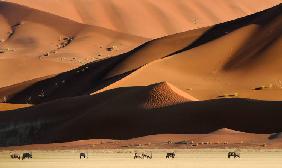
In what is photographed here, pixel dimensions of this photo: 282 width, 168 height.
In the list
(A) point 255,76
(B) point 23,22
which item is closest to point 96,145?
(A) point 255,76

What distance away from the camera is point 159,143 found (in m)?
42.5

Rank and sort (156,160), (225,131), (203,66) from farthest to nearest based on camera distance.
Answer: (203,66) < (225,131) < (156,160)

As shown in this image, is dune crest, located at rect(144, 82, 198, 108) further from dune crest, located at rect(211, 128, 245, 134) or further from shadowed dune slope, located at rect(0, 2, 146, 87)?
shadowed dune slope, located at rect(0, 2, 146, 87)

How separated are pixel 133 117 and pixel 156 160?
18037 millimetres

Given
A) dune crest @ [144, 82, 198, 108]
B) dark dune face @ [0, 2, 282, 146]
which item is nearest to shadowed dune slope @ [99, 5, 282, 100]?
dark dune face @ [0, 2, 282, 146]

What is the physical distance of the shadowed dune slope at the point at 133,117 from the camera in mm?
47875

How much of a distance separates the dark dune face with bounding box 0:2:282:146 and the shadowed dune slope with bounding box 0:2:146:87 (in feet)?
1.84

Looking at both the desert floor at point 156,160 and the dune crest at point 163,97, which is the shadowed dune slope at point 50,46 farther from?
the desert floor at point 156,160

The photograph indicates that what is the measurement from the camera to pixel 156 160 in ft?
108

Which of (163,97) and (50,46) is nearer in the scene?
(163,97)

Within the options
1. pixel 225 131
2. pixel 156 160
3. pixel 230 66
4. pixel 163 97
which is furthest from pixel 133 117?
pixel 230 66

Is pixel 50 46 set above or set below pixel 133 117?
above

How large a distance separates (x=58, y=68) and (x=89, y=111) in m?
84.0

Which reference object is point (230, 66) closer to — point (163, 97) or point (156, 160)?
Answer: point (163, 97)
